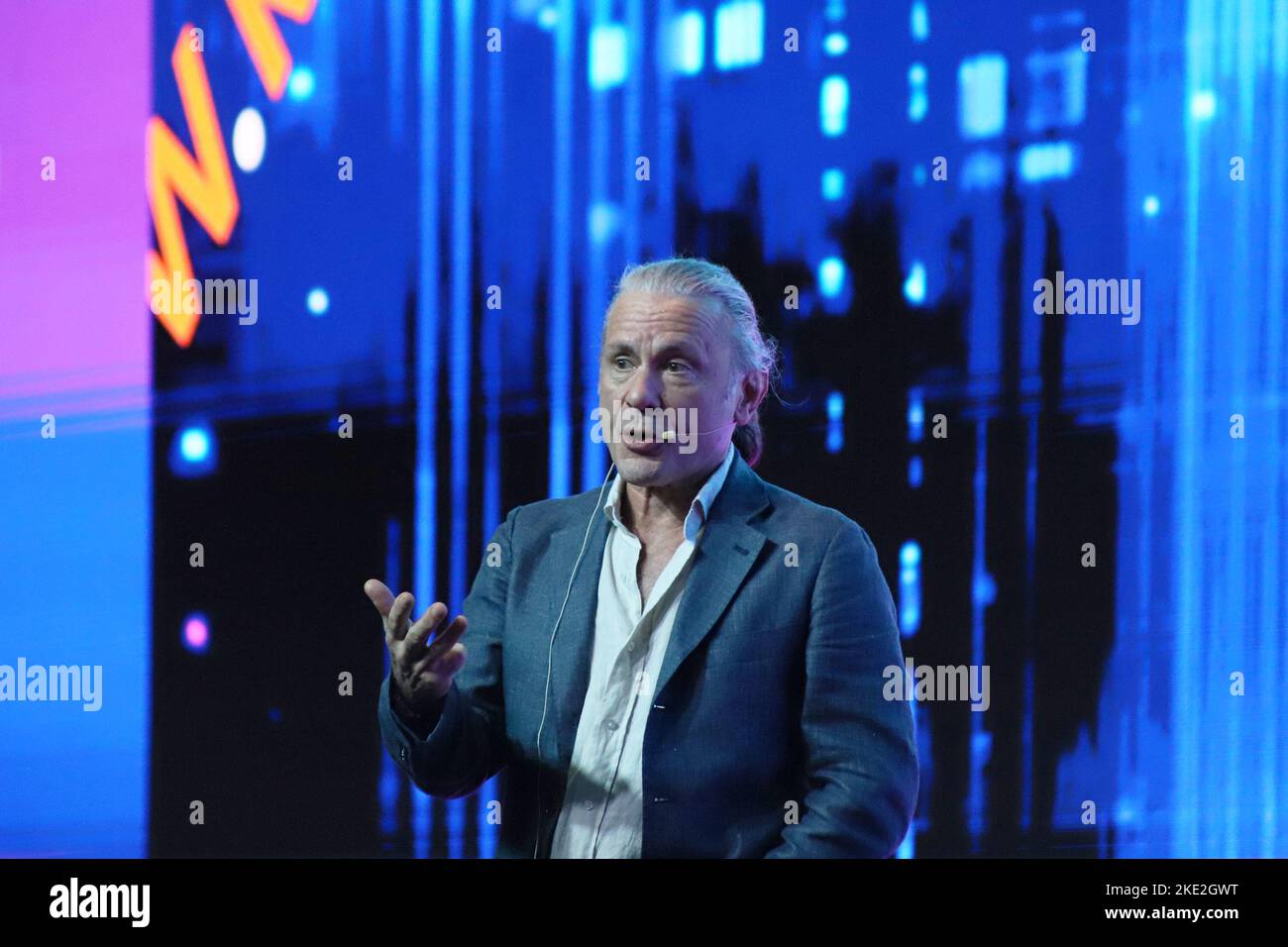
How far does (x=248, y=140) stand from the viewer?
2.82m

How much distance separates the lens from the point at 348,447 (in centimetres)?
280

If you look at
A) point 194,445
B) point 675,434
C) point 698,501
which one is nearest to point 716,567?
point 698,501

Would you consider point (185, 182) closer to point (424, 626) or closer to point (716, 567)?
point (424, 626)

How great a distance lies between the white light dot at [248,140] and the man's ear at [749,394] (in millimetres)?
1295

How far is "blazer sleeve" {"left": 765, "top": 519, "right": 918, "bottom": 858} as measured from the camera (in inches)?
82.1

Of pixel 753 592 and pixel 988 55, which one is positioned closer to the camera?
pixel 753 592

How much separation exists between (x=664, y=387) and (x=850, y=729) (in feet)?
2.30

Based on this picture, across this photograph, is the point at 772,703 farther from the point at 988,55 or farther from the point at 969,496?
the point at 988,55

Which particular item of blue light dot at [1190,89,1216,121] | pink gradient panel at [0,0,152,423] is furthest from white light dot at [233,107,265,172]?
blue light dot at [1190,89,1216,121]

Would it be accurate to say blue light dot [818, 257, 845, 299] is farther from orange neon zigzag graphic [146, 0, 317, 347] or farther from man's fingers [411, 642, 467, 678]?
orange neon zigzag graphic [146, 0, 317, 347]

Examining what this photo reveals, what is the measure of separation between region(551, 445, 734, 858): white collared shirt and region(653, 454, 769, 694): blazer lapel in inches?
1.2

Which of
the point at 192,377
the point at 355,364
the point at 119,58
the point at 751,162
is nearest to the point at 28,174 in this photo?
the point at 119,58

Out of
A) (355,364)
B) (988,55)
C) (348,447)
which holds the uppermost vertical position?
(988,55)

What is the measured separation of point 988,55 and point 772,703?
1611mm
